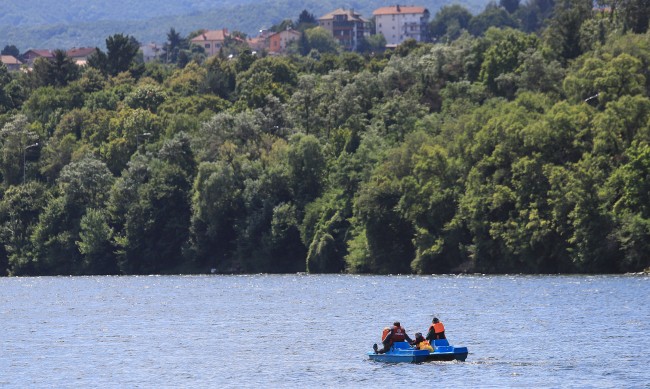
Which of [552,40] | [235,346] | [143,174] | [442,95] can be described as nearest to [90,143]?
[143,174]

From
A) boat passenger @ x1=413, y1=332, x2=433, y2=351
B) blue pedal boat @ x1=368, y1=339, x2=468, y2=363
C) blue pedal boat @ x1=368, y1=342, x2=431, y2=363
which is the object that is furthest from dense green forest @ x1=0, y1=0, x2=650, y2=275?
boat passenger @ x1=413, y1=332, x2=433, y2=351

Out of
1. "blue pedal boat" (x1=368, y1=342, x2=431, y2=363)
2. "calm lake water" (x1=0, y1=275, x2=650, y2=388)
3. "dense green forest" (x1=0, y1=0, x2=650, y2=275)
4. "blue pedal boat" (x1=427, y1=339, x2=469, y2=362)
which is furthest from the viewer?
"dense green forest" (x1=0, y1=0, x2=650, y2=275)

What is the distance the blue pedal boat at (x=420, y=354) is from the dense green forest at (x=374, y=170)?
47535mm

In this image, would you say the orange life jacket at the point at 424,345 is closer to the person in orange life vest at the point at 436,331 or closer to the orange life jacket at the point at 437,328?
the person in orange life vest at the point at 436,331

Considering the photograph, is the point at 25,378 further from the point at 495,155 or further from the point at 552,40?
the point at 552,40

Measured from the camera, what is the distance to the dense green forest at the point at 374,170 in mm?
115875

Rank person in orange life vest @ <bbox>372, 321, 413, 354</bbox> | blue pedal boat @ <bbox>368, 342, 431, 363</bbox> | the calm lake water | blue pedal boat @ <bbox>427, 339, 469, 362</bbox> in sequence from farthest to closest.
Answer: person in orange life vest @ <bbox>372, 321, 413, 354</bbox>, blue pedal boat @ <bbox>368, 342, 431, 363</bbox>, blue pedal boat @ <bbox>427, 339, 469, 362</bbox>, the calm lake water

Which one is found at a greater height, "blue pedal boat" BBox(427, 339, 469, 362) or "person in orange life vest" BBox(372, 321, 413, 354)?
"person in orange life vest" BBox(372, 321, 413, 354)

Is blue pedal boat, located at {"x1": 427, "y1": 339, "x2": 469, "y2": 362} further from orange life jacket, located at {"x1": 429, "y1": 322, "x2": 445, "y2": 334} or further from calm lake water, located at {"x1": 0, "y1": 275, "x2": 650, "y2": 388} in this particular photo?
orange life jacket, located at {"x1": 429, "y1": 322, "x2": 445, "y2": 334}

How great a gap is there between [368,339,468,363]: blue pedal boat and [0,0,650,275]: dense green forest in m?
47.5

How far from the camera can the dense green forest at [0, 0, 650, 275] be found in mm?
115875

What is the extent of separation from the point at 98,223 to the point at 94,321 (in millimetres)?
71708

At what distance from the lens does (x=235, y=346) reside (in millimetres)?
72125

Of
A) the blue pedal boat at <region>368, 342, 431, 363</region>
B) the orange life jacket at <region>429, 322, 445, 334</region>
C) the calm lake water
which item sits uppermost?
the orange life jacket at <region>429, 322, 445, 334</region>
